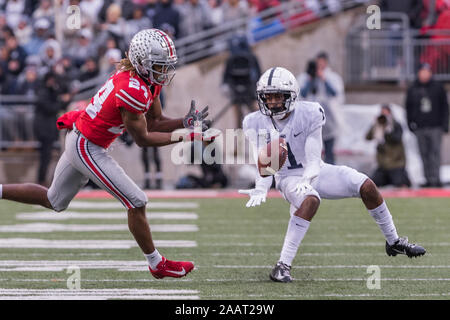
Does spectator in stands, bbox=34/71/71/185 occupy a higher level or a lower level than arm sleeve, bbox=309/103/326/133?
lower

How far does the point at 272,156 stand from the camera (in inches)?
240

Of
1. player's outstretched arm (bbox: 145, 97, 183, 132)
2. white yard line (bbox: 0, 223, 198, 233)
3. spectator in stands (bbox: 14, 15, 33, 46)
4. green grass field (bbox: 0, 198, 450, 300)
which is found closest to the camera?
green grass field (bbox: 0, 198, 450, 300)

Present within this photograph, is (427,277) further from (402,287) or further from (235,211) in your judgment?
(235,211)

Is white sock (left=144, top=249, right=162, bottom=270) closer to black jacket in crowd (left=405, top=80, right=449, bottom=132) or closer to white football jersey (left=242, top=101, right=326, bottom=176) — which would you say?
white football jersey (left=242, top=101, right=326, bottom=176)

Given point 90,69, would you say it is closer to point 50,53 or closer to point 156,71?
point 50,53

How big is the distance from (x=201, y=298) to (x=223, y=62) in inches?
405

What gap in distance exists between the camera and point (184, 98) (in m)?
15.3

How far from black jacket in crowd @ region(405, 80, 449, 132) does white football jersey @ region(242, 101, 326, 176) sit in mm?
7075

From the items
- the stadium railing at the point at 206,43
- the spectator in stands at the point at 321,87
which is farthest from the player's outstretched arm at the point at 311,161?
the stadium railing at the point at 206,43

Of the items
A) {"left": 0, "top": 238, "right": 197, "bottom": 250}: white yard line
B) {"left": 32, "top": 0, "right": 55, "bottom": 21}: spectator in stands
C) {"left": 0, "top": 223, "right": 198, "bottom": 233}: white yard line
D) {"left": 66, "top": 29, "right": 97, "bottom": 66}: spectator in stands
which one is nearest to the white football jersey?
{"left": 0, "top": 238, "right": 197, "bottom": 250}: white yard line

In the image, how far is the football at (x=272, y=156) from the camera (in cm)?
607

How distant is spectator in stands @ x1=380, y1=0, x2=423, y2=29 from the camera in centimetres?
1509

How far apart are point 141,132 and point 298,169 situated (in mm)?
1175

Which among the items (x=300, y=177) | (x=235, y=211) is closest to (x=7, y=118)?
(x=235, y=211)
